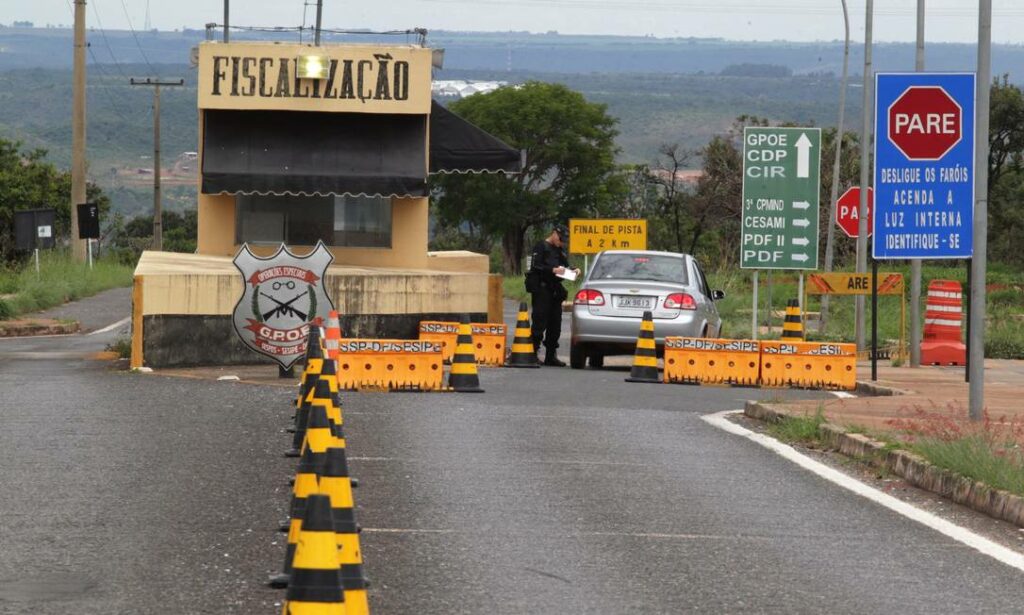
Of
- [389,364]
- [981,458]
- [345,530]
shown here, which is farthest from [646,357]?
[345,530]

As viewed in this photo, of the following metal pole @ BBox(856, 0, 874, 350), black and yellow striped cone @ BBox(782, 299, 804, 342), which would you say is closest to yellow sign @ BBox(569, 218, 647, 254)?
metal pole @ BBox(856, 0, 874, 350)

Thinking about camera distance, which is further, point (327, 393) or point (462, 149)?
point (462, 149)

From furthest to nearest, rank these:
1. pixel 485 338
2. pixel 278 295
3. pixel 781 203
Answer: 1. pixel 781 203
2. pixel 485 338
3. pixel 278 295

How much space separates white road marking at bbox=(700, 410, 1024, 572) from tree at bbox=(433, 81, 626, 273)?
213 feet

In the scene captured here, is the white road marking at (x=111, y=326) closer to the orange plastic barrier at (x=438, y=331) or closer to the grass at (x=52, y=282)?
the grass at (x=52, y=282)

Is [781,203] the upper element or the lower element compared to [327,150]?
lower

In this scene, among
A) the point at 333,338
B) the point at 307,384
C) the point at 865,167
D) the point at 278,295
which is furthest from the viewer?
the point at 865,167

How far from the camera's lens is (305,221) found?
25.8 metres

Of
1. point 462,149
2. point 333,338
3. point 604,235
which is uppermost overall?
point 462,149

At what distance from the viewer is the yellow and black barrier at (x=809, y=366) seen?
63.2 feet

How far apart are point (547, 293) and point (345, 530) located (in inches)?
628

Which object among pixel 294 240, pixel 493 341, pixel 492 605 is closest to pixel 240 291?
pixel 493 341

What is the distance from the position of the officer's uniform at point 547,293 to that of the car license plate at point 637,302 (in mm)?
1255

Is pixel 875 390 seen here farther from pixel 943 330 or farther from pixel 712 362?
pixel 943 330
